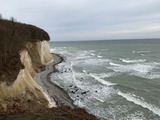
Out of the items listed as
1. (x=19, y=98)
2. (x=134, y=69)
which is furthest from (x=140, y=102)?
(x=134, y=69)

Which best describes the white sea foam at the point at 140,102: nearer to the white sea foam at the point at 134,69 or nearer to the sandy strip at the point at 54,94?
the sandy strip at the point at 54,94

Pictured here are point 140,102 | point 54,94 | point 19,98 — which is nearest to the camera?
point 19,98

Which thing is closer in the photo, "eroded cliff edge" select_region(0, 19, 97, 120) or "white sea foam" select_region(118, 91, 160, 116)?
"eroded cliff edge" select_region(0, 19, 97, 120)

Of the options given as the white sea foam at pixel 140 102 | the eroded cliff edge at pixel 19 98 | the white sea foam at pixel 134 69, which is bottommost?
the white sea foam at pixel 140 102

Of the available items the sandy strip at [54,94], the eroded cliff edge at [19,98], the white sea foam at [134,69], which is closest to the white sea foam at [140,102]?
the sandy strip at [54,94]

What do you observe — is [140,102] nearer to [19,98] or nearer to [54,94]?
[54,94]

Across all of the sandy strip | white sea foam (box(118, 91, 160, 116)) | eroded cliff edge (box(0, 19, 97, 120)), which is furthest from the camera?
the sandy strip

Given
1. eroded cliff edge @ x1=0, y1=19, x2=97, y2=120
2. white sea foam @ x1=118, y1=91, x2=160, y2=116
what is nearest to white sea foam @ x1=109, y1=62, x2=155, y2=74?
white sea foam @ x1=118, y1=91, x2=160, y2=116

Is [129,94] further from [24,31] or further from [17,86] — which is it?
[24,31]

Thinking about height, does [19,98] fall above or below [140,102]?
above

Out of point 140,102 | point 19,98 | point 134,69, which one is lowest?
point 140,102

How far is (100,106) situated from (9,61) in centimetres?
942

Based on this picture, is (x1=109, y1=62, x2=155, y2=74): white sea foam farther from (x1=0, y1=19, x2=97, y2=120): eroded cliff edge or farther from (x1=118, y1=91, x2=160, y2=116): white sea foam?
(x1=0, y1=19, x2=97, y2=120): eroded cliff edge

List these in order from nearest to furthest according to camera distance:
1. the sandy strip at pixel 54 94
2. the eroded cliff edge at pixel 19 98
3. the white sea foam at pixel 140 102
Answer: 1. the eroded cliff edge at pixel 19 98
2. the white sea foam at pixel 140 102
3. the sandy strip at pixel 54 94
